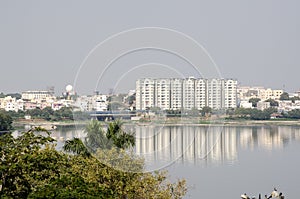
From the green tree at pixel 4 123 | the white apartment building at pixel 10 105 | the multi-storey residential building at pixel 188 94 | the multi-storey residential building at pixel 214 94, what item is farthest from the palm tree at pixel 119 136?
the white apartment building at pixel 10 105

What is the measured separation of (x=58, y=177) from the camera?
3016mm

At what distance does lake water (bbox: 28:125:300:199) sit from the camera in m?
3.68

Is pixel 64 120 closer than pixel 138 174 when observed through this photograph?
No

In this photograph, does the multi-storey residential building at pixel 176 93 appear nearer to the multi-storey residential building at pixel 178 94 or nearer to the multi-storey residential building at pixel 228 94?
the multi-storey residential building at pixel 178 94


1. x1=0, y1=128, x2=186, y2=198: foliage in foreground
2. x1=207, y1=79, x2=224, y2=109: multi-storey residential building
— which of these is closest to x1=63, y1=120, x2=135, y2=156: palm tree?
x1=0, y1=128, x2=186, y2=198: foliage in foreground

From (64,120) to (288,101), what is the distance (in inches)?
704

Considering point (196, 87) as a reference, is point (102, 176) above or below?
below

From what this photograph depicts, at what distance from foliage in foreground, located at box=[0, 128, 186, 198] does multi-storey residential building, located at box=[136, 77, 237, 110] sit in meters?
0.39

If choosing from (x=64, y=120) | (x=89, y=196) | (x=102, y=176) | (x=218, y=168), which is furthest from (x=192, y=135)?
(x=64, y=120)

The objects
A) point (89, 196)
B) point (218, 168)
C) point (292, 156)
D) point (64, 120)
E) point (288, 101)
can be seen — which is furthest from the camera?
point (288, 101)

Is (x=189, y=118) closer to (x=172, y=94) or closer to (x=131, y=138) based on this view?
(x=172, y=94)

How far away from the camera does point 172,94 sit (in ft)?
11.9

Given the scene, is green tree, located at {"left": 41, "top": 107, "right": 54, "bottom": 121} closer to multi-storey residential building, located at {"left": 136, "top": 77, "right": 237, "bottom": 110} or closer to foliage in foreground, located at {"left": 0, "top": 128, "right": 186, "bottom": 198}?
foliage in foreground, located at {"left": 0, "top": 128, "right": 186, "bottom": 198}

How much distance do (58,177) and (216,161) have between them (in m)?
7.97
